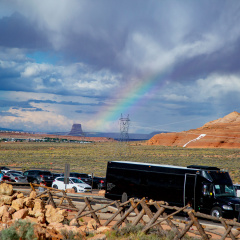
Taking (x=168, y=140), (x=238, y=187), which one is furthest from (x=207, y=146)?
(x=238, y=187)

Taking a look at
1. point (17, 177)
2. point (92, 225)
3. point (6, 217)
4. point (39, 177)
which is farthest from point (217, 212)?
point (17, 177)

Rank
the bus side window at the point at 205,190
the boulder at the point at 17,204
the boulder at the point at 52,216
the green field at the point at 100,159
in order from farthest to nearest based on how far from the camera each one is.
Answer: the green field at the point at 100,159, the bus side window at the point at 205,190, the boulder at the point at 17,204, the boulder at the point at 52,216

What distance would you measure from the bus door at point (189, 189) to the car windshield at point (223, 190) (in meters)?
1.27

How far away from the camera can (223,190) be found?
23312mm

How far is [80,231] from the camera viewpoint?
14.9 metres

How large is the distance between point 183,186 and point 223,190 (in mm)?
2260

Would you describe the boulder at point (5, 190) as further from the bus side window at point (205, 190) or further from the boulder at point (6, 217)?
the bus side window at point (205, 190)

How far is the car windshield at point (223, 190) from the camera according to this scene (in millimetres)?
22991

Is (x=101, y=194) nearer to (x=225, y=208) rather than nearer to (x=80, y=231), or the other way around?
(x=225, y=208)

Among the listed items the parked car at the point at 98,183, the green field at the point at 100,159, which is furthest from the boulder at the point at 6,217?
the green field at the point at 100,159

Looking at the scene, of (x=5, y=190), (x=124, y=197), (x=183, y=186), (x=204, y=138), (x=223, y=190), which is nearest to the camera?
(x=5, y=190)

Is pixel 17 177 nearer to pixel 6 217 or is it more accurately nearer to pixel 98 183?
pixel 98 183

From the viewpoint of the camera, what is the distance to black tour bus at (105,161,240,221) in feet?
74.2

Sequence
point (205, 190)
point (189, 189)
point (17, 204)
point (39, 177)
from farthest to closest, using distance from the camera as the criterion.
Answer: point (39, 177) → point (189, 189) → point (205, 190) → point (17, 204)
